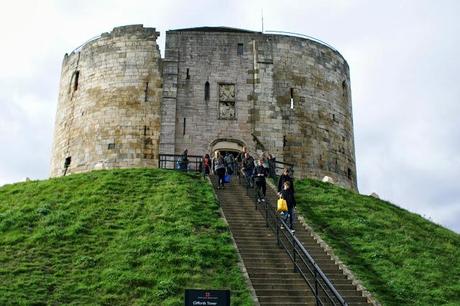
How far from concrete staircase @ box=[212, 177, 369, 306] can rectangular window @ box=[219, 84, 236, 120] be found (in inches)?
348

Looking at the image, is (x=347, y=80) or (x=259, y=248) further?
(x=347, y=80)

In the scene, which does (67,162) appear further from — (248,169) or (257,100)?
(248,169)

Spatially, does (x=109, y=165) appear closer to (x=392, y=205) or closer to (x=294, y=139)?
(x=294, y=139)

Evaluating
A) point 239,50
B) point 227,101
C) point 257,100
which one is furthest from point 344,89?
point 227,101

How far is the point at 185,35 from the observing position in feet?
84.0

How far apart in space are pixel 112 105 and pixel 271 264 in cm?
1498

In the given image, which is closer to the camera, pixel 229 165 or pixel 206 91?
pixel 229 165

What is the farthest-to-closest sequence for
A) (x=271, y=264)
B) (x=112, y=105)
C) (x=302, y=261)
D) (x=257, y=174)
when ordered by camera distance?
1. (x=112, y=105)
2. (x=257, y=174)
3. (x=302, y=261)
4. (x=271, y=264)

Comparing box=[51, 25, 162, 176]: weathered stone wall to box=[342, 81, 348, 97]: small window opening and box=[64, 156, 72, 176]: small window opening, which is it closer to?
box=[64, 156, 72, 176]: small window opening

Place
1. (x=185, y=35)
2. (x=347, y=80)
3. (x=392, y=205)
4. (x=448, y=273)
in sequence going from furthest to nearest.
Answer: (x=347, y=80)
(x=185, y=35)
(x=392, y=205)
(x=448, y=273)

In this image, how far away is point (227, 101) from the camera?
25.0 metres

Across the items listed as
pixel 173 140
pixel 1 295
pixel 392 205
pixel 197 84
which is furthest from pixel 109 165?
pixel 1 295

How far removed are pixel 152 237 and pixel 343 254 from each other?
13.2 feet

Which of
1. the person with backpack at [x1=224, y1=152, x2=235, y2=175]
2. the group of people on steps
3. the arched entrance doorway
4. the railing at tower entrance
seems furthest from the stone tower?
the person with backpack at [x1=224, y1=152, x2=235, y2=175]
